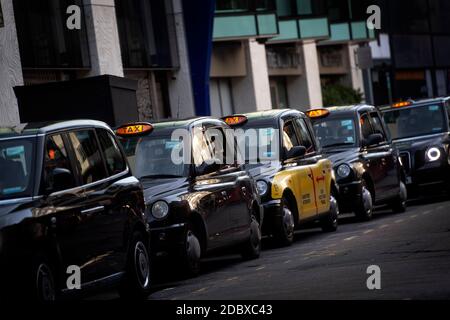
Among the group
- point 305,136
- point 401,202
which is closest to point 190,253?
point 305,136

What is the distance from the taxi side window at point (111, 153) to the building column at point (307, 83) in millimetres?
34605

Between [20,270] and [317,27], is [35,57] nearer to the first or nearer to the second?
[20,270]

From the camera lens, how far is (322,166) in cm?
2094

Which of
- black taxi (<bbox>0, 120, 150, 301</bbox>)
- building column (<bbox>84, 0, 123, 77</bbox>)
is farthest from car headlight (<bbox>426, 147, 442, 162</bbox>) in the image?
black taxi (<bbox>0, 120, 150, 301</bbox>)

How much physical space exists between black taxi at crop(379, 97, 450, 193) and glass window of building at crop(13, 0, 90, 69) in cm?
637

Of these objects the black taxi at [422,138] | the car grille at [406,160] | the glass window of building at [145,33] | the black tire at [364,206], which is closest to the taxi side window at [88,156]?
the black tire at [364,206]

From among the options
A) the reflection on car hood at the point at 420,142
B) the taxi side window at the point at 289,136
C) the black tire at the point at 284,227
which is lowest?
the black tire at the point at 284,227

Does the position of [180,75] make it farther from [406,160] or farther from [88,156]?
[88,156]

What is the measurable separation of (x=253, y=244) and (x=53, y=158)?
5895mm

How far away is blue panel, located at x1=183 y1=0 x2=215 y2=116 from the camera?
33250mm

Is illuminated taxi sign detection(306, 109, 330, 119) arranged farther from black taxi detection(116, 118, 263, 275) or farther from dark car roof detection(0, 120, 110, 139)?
dark car roof detection(0, 120, 110, 139)

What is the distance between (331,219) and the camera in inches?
846

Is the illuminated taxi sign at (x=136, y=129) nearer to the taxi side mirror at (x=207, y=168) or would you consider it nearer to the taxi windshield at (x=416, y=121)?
the taxi side mirror at (x=207, y=168)

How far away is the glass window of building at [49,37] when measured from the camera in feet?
87.5
